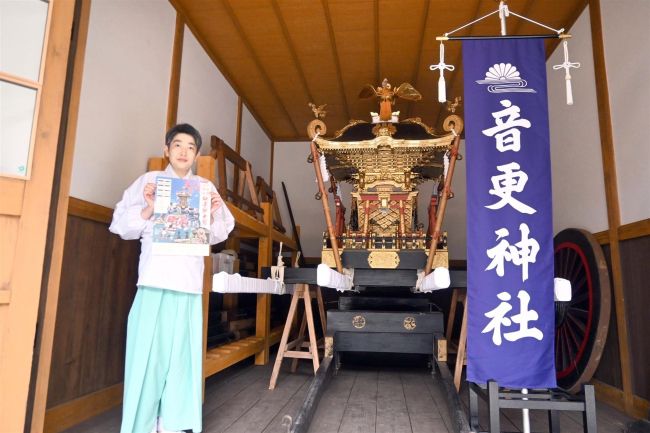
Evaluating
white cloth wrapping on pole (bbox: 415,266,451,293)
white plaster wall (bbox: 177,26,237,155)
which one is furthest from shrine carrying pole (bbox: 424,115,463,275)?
white plaster wall (bbox: 177,26,237,155)

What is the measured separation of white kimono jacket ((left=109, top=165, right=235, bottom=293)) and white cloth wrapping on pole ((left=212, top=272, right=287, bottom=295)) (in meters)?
0.37

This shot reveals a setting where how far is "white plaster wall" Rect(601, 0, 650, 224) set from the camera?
8.84 feet

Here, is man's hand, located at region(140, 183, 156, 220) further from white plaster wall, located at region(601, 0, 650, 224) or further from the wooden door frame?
white plaster wall, located at region(601, 0, 650, 224)

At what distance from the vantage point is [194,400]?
202cm

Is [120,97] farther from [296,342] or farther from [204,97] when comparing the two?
[296,342]

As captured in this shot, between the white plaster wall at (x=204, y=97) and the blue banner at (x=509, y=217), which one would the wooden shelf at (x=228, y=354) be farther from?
the white plaster wall at (x=204, y=97)

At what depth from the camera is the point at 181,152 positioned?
2.14 m

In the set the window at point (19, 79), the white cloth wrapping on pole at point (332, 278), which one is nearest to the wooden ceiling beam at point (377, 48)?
the white cloth wrapping on pole at point (332, 278)

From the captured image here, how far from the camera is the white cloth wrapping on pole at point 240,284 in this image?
247 cm

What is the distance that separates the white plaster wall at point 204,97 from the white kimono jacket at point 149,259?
1689mm

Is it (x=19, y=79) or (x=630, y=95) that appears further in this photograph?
(x=630, y=95)

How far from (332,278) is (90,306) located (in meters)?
1.44

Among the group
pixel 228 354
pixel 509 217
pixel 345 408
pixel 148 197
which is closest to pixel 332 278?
pixel 345 408

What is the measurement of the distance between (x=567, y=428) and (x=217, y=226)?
85.6 inches
